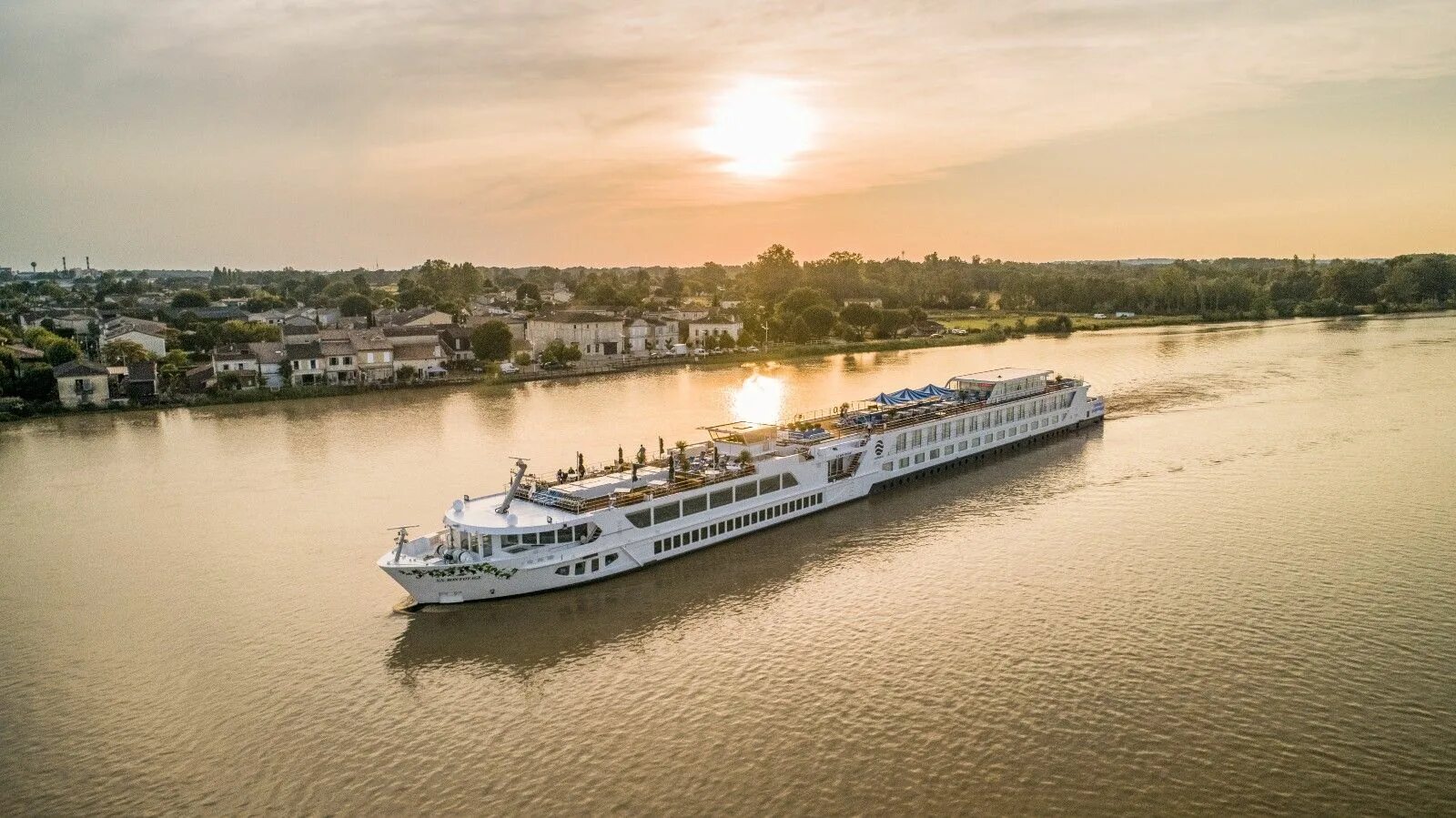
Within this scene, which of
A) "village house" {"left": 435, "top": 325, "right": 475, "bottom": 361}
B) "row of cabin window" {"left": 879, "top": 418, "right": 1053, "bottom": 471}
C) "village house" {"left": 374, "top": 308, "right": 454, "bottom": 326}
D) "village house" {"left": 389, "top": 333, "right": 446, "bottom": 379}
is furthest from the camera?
"village house" {"left": 374, "top": 308, "right": 454, "bottom": 326}

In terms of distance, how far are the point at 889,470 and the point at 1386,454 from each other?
75.9 feet

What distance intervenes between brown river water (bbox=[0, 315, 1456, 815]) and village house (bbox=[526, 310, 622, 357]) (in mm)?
40445

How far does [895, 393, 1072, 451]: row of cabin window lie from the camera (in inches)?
1518

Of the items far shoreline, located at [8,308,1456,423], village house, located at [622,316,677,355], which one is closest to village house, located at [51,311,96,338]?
far shoreline, located at [8,308,1456,423]

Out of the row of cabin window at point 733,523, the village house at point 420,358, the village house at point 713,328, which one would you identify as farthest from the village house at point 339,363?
the row of cabin window at point 733,523

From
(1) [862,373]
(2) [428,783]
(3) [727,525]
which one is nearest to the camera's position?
(2) [428,783]

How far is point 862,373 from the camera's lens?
70.8 metres

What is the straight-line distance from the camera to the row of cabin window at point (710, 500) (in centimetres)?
2694

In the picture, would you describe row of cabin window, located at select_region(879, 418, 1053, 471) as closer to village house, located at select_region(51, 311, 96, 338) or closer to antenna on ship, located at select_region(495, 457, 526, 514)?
antenna on ship, located at select_region(495, 457, 526, 514)

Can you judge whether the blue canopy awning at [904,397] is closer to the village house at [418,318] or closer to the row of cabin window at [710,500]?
the row of cabin window at [710,500]

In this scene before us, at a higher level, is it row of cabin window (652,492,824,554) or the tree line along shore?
the tree line along shore

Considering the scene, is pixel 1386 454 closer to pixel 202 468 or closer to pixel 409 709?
pixel 409 709

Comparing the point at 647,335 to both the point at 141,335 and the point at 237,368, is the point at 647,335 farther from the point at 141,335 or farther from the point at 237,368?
the point at 141,335

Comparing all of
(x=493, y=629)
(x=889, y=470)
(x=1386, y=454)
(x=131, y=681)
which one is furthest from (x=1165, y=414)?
(x=131, y=681)
